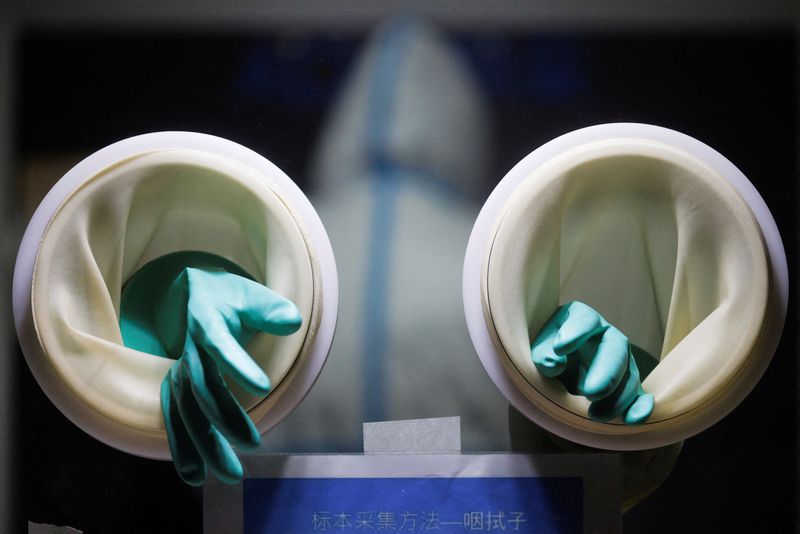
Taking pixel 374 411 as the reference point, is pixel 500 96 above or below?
above

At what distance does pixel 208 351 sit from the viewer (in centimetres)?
43

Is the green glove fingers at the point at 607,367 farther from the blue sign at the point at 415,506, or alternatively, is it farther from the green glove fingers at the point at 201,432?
the green glove fingers at the point at 201,432

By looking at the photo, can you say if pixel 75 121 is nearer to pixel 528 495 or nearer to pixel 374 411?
pixel 374 411

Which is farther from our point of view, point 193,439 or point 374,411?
point 374,411

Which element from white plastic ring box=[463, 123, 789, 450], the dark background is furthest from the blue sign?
the dark background

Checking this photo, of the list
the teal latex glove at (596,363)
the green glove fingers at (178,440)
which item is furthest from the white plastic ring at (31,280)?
the teal latex glove at (596,363)

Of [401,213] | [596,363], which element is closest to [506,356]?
[596,363]

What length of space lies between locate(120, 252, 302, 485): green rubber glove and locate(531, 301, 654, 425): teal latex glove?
17 centimetres

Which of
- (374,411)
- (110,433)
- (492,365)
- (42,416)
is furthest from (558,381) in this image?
(42,416)

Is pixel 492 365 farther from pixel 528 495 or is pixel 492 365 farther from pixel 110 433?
pixel 110 433

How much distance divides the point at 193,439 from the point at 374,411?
0.62 ft

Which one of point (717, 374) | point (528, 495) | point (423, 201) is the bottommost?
point (528, 495)

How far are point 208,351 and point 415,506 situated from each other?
0.21 m

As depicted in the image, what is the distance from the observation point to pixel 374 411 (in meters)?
0.61
